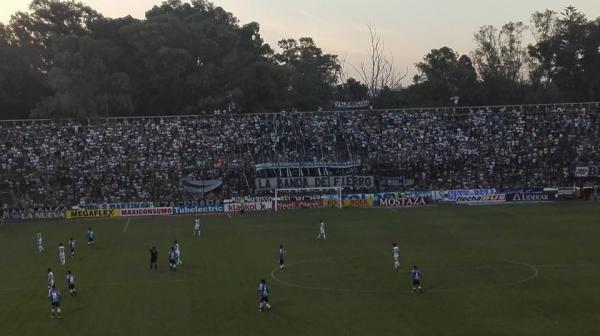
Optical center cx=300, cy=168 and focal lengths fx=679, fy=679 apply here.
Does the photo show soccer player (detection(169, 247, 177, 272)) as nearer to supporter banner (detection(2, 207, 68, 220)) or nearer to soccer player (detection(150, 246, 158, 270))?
soccer player (detection(150, 246, 158, 270))

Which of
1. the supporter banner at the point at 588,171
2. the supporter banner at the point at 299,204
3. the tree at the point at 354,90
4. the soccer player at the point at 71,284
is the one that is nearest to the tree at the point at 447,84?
the tree at the point at 354,90

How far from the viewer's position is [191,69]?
98.2 m

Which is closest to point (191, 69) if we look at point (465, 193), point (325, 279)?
point (465, 193)

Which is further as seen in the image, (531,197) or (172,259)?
(531,197)

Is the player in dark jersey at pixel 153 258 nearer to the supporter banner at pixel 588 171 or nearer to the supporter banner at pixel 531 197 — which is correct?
the supporter banner at pixel 531 197

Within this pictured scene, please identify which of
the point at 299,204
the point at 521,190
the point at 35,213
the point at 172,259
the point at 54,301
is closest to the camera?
the point at 54,301

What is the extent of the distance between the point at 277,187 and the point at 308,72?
2305 inches

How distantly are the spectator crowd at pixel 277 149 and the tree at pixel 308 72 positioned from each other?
23.1 m

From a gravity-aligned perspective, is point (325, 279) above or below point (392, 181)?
below

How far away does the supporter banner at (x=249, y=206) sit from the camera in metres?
69.1

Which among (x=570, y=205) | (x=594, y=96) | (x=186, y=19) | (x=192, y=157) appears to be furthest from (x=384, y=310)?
(x=594, y=96)

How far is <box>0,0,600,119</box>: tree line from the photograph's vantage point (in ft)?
296

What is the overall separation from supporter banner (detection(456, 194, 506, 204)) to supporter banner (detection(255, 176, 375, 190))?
985cm

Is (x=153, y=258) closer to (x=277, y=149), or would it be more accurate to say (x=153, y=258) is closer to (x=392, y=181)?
(x=392, y=181)
